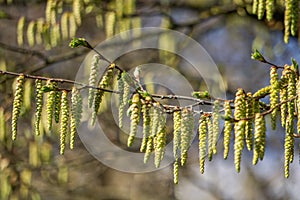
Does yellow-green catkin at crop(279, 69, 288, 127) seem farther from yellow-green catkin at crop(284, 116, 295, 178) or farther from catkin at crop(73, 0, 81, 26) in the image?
catkin at crop(73, 0, 81, 26)

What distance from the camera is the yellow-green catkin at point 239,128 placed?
5.22 feet

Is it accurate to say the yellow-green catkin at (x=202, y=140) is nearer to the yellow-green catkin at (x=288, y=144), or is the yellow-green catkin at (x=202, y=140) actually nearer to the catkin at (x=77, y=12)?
the yellow-green catkin at (x=288, y=144)

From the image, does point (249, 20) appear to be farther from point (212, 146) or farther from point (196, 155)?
point (212, 146)

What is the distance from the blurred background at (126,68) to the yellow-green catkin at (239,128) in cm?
159

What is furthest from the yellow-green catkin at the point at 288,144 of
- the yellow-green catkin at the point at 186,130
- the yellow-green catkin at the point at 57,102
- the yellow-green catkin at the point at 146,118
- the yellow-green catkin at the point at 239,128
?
the yellow-green catkin at the point at 57,102

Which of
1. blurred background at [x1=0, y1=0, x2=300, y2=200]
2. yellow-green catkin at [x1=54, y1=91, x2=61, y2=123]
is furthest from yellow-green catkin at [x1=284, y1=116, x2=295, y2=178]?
blurred background at [x1=0, y1=0, x2=300, y2=200]

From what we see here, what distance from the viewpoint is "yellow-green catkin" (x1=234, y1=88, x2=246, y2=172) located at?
5.22ft

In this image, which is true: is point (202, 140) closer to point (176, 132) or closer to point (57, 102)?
point (176, 132)

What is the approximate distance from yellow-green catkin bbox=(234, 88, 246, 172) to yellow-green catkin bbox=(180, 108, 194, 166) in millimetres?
158

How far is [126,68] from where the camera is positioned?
4586mm

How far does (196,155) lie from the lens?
548 cm

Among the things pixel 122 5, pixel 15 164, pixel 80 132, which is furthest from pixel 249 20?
pixel 15 164

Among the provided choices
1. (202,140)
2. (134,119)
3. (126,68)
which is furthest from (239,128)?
(126,68)

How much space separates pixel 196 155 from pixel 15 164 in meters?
1.80
